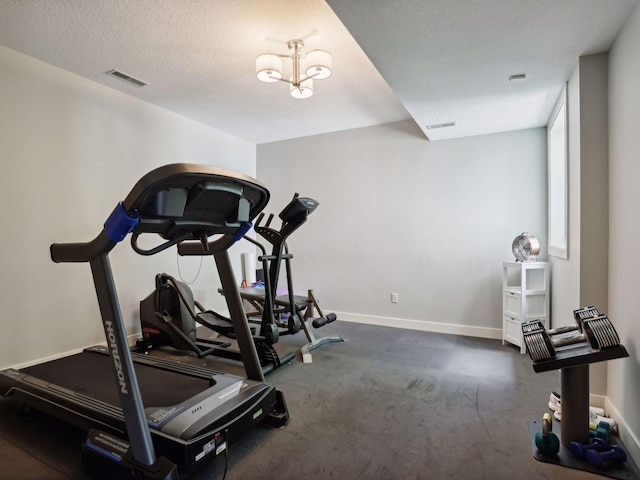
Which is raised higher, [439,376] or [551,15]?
[551,15]

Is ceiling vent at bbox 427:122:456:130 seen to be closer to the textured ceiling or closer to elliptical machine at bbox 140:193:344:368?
the textured ceiling

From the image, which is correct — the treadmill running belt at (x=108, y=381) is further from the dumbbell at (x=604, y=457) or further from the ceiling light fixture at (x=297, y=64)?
the ceiling light fixture at (x=297, y=64)

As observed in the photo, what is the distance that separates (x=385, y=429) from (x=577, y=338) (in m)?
1.18

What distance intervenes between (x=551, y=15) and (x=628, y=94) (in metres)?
0.59

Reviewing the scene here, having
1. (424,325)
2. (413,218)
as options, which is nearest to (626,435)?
(424,325)

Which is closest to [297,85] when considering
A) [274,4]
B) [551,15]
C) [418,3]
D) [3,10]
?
[274,4]

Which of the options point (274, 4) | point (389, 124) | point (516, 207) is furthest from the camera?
point (389, 124)

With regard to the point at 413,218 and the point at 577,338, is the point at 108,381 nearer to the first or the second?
the point at 577,338

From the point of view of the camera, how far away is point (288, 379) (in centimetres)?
282

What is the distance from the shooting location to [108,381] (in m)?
2.30

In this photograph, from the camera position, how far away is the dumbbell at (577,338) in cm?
174

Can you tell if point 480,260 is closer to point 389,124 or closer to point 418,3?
point 389,124

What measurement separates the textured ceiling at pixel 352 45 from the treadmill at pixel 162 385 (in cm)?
116

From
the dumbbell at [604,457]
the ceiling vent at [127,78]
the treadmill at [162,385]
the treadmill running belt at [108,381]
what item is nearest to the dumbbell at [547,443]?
the dumbbell at [604,457]
